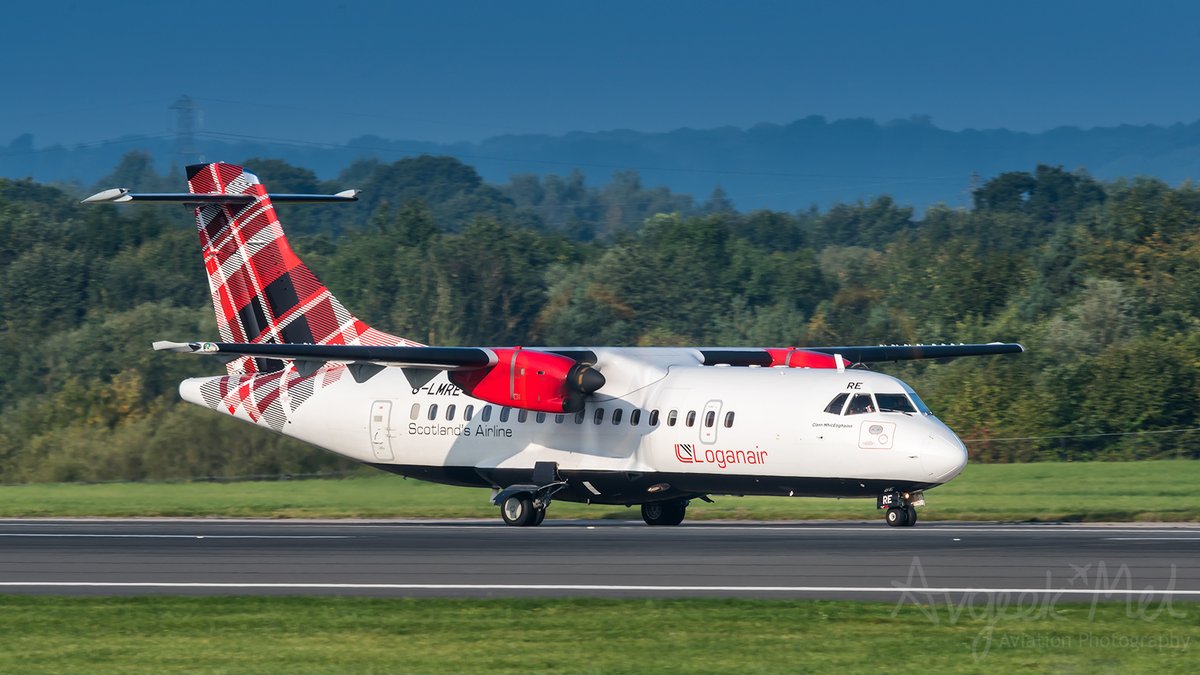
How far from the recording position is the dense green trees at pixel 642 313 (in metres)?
38.5

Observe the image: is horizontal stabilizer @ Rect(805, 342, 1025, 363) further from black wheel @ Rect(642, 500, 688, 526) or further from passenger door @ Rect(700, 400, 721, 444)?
passenger door @ Rect(700, 400, 721, 444)

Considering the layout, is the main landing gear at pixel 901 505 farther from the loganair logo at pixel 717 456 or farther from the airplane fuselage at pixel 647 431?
the loganair logo at pixel 717 456

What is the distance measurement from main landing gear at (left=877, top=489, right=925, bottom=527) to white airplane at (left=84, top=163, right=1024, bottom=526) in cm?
3

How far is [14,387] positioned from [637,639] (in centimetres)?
4622

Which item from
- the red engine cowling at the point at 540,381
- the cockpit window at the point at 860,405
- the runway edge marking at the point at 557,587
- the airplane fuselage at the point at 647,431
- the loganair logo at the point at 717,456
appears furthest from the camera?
the red engine cowling at the point at 540,381

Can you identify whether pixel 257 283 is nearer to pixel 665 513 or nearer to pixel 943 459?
pixel 665 513

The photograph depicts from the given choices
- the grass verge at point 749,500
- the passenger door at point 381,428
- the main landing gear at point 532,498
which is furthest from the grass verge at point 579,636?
the grass verge at point 749,500

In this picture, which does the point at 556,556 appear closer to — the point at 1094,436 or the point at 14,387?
the point at 1094,436

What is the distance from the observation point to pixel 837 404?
80.2 ft

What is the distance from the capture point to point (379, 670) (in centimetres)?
1241

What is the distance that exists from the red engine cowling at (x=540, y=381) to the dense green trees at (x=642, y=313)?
8423 mm

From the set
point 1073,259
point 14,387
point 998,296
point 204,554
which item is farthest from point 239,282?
point 1073,259

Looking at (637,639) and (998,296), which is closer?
(637,639)

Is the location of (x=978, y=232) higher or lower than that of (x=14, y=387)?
higher
